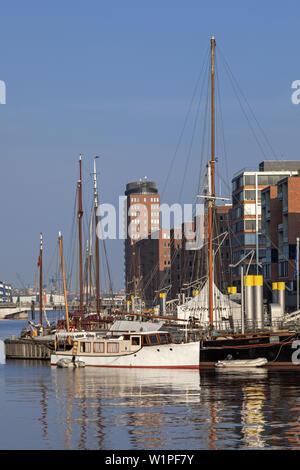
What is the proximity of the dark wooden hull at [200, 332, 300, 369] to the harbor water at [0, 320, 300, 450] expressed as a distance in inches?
88.0

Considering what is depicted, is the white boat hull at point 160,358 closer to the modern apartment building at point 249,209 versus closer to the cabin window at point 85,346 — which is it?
the cabin window at point 85,346

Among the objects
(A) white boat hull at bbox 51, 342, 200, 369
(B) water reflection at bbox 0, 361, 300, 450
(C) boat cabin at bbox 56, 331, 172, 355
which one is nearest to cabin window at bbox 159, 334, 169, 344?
(C) boat cabin at bbox 56, 331, 172, 355

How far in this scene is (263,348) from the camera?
75.4m

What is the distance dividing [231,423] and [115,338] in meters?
37.5

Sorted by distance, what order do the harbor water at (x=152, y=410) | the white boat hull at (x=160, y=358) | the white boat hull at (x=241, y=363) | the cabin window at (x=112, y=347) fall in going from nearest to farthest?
the harbor water at (x=152, y=410)
the white boat hull at (x=241, y=363)
the white boat hull at (x=160, y=358)
the cabin window at (x=112, y=347)

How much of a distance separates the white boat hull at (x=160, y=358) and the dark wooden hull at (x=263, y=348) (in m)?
2.36

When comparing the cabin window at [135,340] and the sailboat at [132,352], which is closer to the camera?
the sailboat at [132,352]

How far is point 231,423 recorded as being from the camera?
1683 inches

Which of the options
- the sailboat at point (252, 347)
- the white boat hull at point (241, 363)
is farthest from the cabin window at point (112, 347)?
the white boat hull at point (241, 363)

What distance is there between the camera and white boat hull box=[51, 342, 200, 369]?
75125mm

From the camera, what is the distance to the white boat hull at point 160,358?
7512cm

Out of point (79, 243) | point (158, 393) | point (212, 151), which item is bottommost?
point (158, 393)

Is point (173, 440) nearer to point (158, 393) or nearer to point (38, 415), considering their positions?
point (38, 415)
